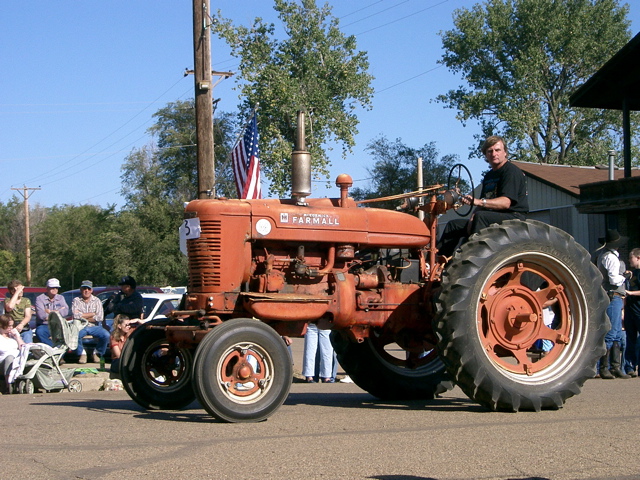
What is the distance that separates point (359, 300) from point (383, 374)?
1126 mm

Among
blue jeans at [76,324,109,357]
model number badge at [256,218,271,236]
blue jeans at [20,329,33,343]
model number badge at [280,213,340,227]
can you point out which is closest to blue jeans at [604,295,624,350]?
model number badge at [280,213,340,227]

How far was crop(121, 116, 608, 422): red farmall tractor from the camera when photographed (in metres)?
6.82

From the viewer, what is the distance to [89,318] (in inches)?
618

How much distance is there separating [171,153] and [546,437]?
52195mm

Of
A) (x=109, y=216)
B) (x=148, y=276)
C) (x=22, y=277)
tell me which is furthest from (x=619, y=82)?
(x=22, y=277)

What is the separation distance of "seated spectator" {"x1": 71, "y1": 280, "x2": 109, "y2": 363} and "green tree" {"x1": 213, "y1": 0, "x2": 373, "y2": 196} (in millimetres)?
22698

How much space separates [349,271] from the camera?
7.84m

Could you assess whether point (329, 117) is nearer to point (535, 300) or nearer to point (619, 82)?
point (619, 82)

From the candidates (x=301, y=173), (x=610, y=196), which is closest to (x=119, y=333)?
(x=301, y=173)

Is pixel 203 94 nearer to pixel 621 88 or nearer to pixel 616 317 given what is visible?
pixel 616 317

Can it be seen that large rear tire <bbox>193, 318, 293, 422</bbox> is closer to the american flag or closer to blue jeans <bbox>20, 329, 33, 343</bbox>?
the american flag

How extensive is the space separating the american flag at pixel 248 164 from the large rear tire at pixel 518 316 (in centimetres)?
852

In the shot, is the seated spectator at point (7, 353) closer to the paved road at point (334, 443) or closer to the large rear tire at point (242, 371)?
the paved road at point (334, 443)

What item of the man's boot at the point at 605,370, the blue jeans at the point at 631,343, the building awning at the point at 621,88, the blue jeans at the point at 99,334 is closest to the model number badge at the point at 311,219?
the man's boot at the point at 605,370
